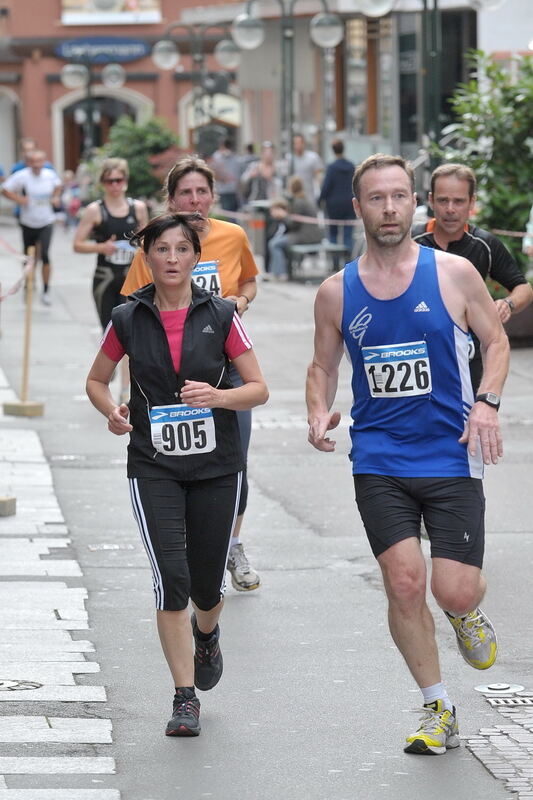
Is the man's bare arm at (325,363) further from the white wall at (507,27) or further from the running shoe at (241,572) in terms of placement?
the white wall at (507,27)

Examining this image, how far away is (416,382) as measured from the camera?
558cm

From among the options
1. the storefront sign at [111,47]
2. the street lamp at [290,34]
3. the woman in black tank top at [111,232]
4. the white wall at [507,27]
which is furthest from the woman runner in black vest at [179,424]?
the storefront sign at [111,47]

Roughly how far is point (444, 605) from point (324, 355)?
0.91 m

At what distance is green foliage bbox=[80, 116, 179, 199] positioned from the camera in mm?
36500

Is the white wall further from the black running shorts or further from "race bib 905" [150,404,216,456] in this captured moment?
the black running shorts

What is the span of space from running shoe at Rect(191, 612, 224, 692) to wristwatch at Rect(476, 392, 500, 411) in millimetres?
1285

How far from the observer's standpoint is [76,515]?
9.84m

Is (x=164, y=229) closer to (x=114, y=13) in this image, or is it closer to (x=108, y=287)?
(x=108, y=287)

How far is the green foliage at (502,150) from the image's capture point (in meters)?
17.1

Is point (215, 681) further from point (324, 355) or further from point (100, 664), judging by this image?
point (324, 355)

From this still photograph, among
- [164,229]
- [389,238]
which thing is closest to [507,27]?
[164,229]

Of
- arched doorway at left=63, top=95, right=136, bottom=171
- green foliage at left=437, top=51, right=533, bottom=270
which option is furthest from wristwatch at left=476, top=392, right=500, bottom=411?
arched doorway at left=63, top=95, right=136, bottom=171

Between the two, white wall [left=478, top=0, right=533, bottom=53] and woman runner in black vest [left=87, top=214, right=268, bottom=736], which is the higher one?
white wall [left=478, top=0, right=533, bottom=53]

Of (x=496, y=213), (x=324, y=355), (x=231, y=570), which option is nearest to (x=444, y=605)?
(x=324, y=355)
